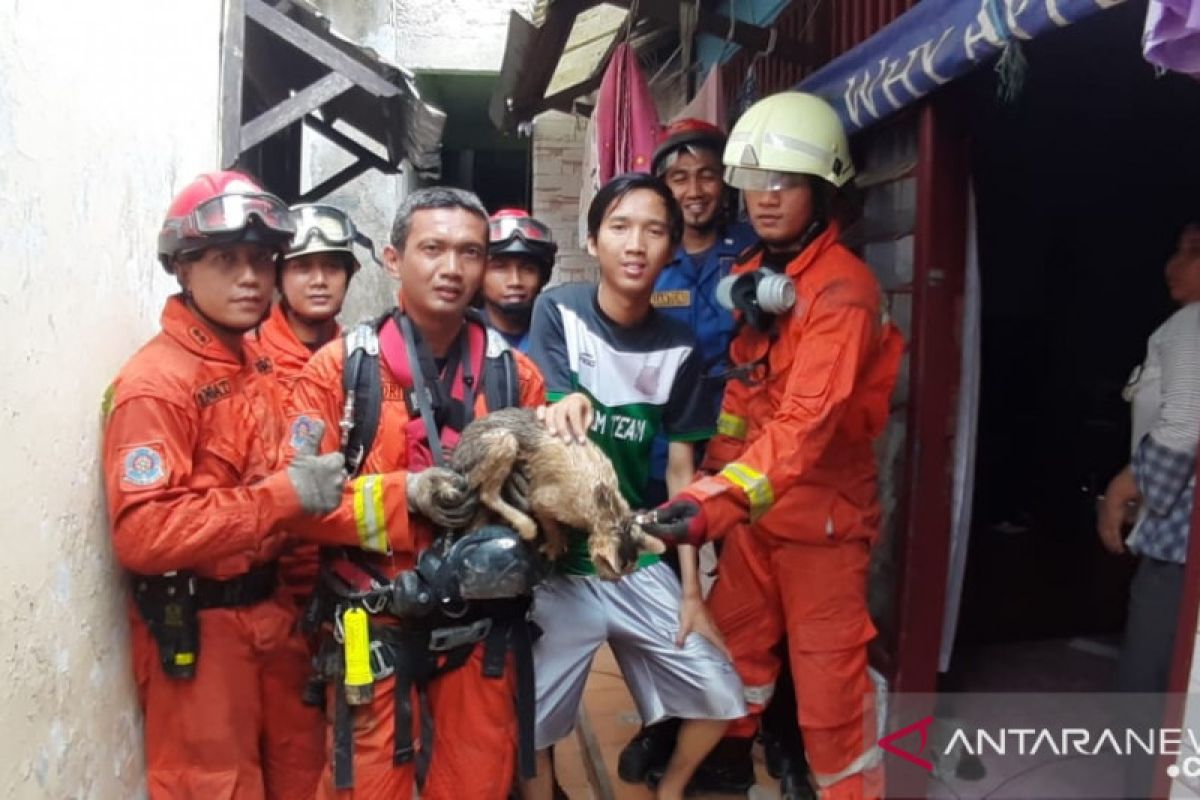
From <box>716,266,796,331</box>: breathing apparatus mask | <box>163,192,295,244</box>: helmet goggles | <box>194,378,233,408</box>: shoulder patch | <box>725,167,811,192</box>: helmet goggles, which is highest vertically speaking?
<box>725,167,811,192</box>: helmet goggles

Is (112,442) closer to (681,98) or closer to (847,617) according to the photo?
(847,617)

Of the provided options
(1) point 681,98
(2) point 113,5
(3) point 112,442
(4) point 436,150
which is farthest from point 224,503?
(1) point 681,98

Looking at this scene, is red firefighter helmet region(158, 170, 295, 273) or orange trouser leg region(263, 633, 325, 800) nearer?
red firefighter helmet region(158, 170, 295, 273)

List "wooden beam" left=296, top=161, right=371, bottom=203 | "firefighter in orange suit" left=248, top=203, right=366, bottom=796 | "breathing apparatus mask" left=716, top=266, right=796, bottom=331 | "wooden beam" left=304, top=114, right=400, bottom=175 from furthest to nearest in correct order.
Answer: "wooden beam" left=304, top=114, right=400, bottom=175 < "wooden beam" left=296, top=161, right=371, bottom=203 < "firefighter in orange suit" left=248, top=203, right=366, bottom=796 < "breathing apparatus mask" left=716, top=266, right=796, bottom=331

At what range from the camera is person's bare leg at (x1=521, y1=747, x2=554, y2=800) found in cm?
321

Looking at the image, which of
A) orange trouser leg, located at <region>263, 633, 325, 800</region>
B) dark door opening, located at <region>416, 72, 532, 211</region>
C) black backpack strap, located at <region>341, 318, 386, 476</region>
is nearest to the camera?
black backpack strap, located at <region>341, 318, 386, 476</region>

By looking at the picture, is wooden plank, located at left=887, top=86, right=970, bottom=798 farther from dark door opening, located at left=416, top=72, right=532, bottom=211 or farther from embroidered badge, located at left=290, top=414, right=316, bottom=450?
dark door opening, located at left=416, top=72, right=532, bottom=211

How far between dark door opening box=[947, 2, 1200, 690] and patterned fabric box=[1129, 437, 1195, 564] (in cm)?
187

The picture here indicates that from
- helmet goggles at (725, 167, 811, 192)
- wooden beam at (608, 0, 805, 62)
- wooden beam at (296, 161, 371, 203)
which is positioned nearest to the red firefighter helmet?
helmet goggles at (725, 167, 811, 192)

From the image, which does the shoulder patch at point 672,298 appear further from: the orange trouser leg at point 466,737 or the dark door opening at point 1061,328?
the dark door opening at point 1061,328

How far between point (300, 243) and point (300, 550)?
5.69ft

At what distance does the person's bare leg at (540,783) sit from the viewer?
10.5ft

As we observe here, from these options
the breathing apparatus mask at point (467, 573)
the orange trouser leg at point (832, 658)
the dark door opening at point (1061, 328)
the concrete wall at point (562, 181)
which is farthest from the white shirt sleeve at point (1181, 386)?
the concrete wall at point (562, 181)

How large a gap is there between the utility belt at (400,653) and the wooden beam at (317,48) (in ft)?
13.0
